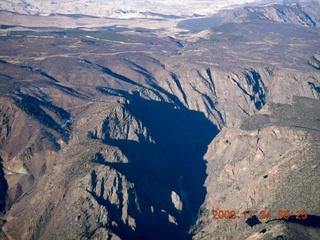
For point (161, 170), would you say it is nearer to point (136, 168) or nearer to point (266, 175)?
point (136, 168)

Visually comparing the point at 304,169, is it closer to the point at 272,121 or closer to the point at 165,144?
the point at 272,121
